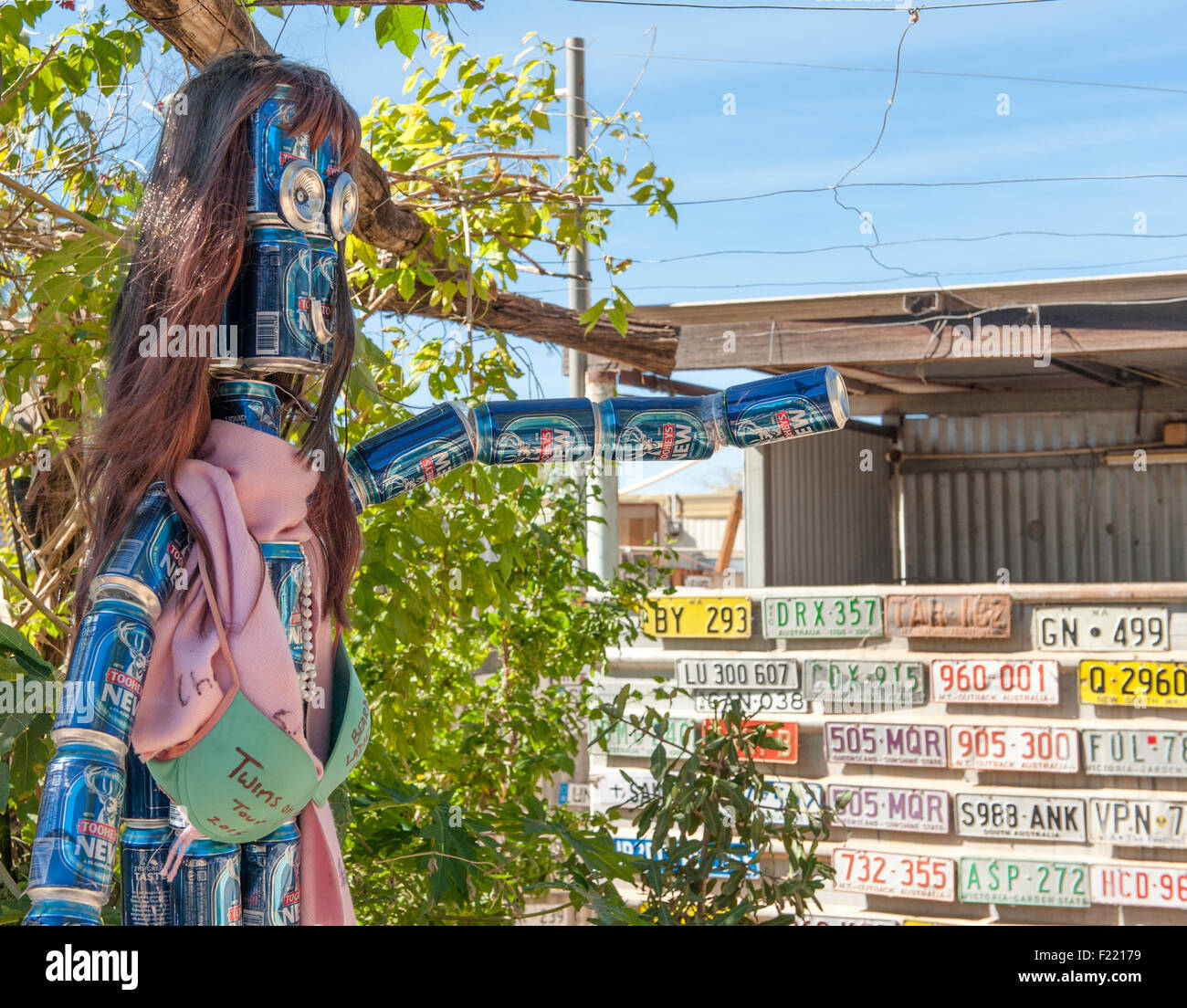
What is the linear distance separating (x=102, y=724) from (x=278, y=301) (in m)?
0.58

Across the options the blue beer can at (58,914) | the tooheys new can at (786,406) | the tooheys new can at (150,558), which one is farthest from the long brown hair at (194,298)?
the tooheys new can at (786,406)

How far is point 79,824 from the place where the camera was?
1.17 m

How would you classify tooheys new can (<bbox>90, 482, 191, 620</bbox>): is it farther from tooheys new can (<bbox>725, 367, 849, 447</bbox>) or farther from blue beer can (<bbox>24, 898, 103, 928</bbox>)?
tooheys new can (<bbox>725, 367, 849, 447</bbox>)

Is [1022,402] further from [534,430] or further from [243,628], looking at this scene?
[243,628]

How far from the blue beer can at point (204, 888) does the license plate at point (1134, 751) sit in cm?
421

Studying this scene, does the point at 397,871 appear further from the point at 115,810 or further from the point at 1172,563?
the point at 1172,563

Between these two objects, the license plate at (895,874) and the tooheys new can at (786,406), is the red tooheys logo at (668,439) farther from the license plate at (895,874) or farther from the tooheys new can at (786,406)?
the license plate at (895,874)

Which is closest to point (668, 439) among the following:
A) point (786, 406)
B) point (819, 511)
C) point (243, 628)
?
point (786, 406)

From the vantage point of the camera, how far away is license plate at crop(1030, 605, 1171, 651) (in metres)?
4.71

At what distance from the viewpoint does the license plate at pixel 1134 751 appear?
458 centimetres

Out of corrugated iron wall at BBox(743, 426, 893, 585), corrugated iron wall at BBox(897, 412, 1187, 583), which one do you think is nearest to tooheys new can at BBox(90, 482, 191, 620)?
corrugated iron wall at BBox(743, 426, 893, 585)

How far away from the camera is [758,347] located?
5207 millimetres
